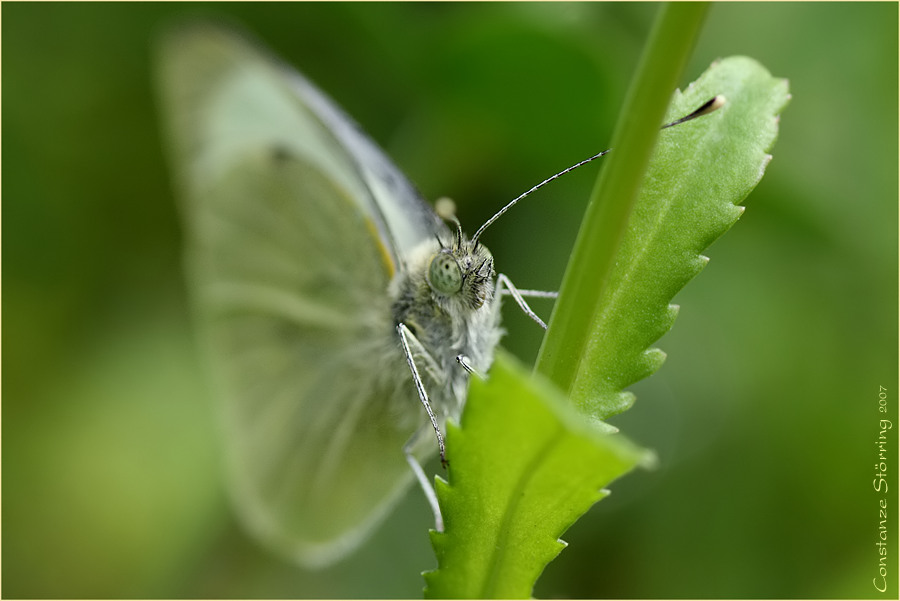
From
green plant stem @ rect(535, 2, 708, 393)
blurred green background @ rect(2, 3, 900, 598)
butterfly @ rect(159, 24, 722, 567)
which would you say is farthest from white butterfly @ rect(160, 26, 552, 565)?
green plant stem @ rect(535, 2, 708, 393)

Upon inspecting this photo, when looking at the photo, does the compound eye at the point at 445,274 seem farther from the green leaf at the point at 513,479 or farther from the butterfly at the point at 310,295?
the green leaf at the point at 513,479

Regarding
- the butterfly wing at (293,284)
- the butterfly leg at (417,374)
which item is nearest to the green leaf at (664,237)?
the butterfly leg at (417,374)

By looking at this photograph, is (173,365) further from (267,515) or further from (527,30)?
(527,30)

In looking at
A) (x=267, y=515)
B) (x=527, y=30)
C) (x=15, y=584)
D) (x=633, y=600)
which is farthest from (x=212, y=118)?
(x=633, y=600)

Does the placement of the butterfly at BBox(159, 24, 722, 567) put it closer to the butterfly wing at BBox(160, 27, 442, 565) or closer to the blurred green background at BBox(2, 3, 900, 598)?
the butterfly wing at BBox(160, 27, 442, 565)

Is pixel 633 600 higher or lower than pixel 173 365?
higher
